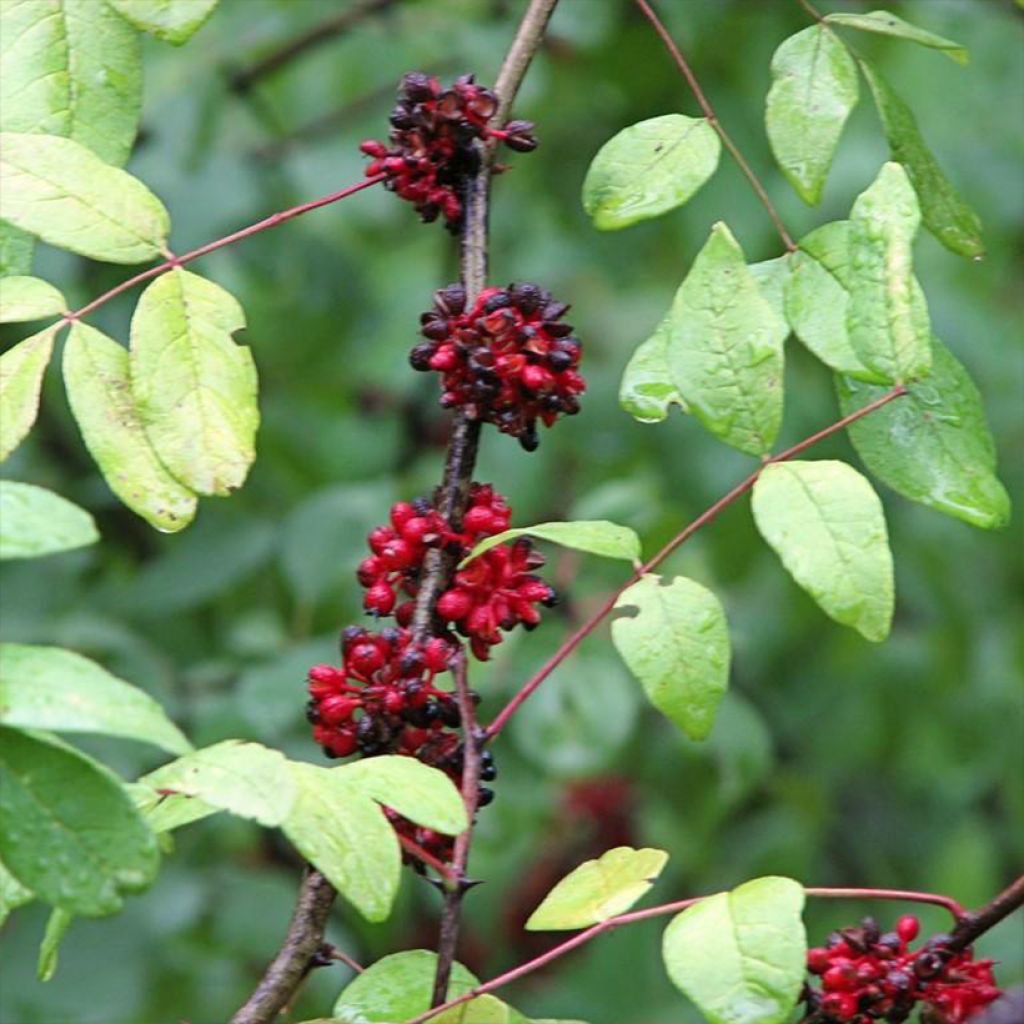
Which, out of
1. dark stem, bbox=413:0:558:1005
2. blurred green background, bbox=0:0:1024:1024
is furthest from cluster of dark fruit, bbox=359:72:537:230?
blurred green background, bbox=0:0:1024:1024

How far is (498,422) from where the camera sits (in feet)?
3.09

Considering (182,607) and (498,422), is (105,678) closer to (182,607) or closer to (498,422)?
(498,422)

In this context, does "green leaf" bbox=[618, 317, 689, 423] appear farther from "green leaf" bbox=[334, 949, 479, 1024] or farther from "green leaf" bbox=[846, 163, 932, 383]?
"green leaf" bbox=[334, 949, 479, 1024]

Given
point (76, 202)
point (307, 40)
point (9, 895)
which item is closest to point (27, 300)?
point (76, 202)

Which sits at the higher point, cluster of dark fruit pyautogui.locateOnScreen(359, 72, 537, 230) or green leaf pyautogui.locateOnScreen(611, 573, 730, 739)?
cluster of dark fruit pyautogui.locateOnScreen(359, 72, 537, 230)

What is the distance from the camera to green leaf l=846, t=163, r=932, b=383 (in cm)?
89

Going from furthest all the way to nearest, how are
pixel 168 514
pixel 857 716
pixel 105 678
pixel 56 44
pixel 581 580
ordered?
pixel 857 716 < pixel 581 580 < pixel 56 44 < pixel 168 514 < pixel 105 678

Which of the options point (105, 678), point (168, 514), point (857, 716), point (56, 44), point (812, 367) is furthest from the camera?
point (857, 716)

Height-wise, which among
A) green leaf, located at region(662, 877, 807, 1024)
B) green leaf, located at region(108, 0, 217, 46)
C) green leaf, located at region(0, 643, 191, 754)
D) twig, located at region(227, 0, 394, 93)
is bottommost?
twig, located at region(227, 0, 394, 93)

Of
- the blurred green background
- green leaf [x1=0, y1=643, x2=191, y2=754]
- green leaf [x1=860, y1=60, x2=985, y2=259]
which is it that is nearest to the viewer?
green leaf [x1=0, y1=643, x2=191, y2=754]

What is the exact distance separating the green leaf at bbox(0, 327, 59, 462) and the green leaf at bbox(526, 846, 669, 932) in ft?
1.04

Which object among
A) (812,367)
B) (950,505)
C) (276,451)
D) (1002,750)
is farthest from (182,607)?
(950,505)

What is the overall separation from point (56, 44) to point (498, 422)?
32 cm

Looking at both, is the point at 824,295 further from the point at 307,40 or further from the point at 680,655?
the point at 307,40
